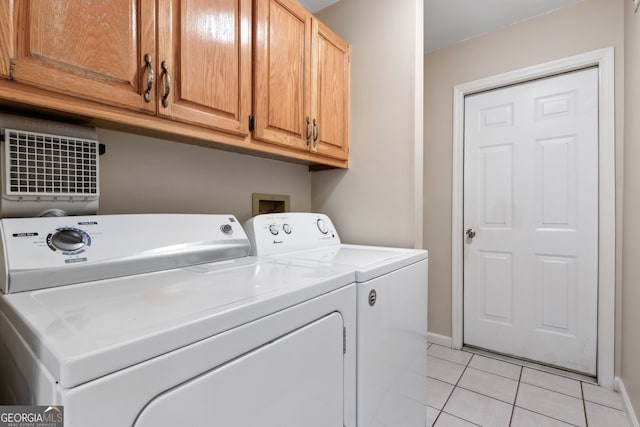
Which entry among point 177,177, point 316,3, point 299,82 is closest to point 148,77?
point 177,177

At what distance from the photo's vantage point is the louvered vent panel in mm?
869

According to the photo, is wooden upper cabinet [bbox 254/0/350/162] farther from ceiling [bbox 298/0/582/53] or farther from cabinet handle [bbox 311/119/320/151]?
ceiling [bbox 298/0/582/53]

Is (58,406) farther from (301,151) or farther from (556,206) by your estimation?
(556,206)

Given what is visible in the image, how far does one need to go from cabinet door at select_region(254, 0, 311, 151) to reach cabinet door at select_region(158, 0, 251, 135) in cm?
6

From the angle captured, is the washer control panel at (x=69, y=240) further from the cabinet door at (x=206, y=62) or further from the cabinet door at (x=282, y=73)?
the cabinet door at (x=282, y=73)

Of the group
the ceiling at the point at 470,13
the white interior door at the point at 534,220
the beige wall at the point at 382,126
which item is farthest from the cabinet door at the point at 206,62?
the white interior door at the point at 534,220

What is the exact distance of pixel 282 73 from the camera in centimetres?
141

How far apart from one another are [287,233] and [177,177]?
0.56m

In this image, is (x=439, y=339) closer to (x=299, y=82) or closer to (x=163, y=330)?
(x=299, y=82)

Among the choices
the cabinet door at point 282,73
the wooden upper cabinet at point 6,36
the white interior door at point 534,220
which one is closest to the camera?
the wooden upper cabinet at point 6,36

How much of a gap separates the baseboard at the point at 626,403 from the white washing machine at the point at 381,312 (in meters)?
1.13

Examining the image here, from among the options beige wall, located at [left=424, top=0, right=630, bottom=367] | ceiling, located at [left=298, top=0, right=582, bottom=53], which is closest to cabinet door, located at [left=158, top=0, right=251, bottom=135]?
ceiling, located at [left=298, top=0, right=582, bottom=53]

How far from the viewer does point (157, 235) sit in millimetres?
1009

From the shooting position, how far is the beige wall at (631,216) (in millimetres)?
1594
